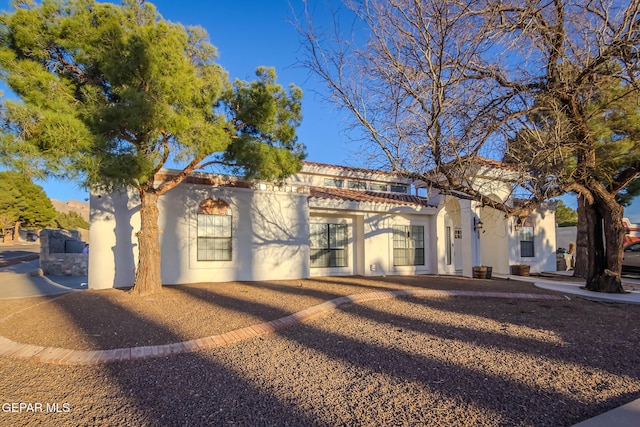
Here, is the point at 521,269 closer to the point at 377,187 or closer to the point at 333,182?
the point at 377,187

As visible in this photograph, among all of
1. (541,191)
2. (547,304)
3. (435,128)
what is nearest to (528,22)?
(435,128)

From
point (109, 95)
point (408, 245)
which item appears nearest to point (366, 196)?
point (408, 245)

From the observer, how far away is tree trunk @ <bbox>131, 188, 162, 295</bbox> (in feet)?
28.7

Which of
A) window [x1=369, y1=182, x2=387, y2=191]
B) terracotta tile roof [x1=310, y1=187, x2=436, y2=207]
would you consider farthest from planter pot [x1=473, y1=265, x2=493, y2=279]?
window [x1=369, y1=182, x2=387, y2=191]

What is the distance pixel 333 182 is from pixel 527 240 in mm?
9474

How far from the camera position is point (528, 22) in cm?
674

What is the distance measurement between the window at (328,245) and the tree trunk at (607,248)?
7.91m

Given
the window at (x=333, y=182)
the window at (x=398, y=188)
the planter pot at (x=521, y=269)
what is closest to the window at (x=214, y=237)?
the window at (x=333, y=182)

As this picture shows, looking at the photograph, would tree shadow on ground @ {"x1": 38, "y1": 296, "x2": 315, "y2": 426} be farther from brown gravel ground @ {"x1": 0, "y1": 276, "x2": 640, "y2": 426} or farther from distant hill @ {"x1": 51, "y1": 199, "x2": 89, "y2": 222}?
distant hill @ {"x1": 51, "y1": 199, "x2": 89, "y2": 222}

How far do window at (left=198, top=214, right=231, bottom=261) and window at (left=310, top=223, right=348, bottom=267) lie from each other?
132 inches

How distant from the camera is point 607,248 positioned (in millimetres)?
9859

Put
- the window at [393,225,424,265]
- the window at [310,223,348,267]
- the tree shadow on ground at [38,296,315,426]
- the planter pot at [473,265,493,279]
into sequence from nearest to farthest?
the tree shadow on ground at [38,296,315,426], the planter pot at [473,265,493,279], the window at [310,223,348,267], the window at [393,225,424,265]

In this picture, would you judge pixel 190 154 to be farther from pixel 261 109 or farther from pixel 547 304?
pixel 547 304

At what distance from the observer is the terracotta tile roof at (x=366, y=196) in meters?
13.8
